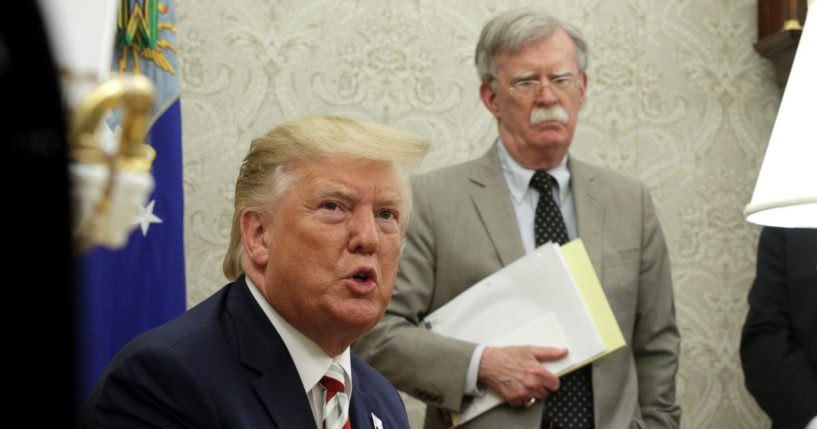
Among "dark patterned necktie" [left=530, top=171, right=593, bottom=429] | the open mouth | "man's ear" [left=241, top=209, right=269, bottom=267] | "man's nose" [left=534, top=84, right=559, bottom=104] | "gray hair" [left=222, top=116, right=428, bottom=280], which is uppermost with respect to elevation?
"man's nose" [left=534, top=84, right=559, bottom=104]

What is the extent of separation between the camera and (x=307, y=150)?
7.60ft

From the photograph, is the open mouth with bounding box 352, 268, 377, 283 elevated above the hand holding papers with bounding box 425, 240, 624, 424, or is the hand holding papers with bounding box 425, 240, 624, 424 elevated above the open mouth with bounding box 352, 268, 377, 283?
the open mouth with bounding box 352, 268, 377, 283

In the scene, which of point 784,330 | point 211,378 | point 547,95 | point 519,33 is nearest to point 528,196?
point 547,95

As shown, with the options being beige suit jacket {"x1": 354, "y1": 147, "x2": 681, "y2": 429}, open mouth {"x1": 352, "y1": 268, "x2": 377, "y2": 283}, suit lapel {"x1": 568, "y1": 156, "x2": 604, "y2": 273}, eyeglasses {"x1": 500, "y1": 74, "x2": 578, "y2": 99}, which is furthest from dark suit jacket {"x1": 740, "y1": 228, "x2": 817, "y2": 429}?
open mouth {"x1": 352, "y1": 268, "x2": 377, "y2": 283}

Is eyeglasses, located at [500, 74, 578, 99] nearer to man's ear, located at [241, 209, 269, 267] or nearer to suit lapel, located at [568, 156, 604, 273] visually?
suit lapel, located at [568, 156, 604, 273]

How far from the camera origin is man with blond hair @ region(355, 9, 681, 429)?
3.04 metres

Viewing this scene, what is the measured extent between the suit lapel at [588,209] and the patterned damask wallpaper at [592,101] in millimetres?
1139

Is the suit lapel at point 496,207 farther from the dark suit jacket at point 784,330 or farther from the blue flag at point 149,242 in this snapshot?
the blue flag at point 149,242

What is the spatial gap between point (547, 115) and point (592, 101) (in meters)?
1.38

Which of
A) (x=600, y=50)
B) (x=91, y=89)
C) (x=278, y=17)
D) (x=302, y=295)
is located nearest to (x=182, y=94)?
(x=278, y=17)

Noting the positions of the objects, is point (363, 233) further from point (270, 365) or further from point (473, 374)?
point (473, 374)

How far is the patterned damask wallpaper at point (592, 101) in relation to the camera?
14.0ft

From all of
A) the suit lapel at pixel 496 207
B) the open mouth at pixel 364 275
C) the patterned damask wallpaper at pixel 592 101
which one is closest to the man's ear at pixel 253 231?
the open mouth at pixel 364 275

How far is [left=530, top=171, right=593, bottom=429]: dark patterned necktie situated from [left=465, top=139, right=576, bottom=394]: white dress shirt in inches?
1.1
